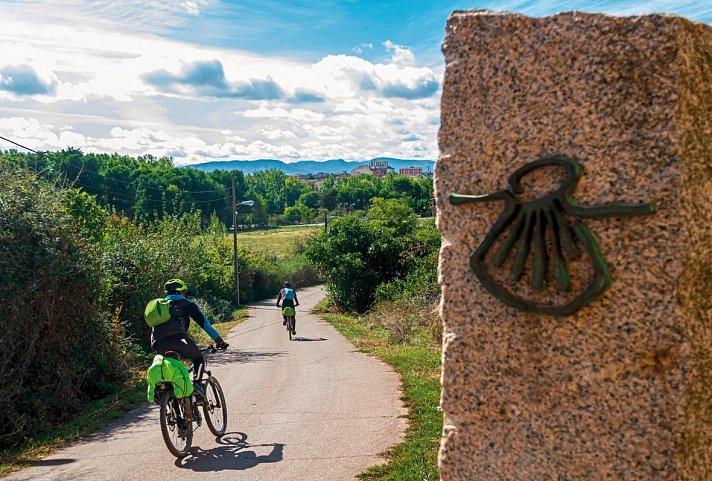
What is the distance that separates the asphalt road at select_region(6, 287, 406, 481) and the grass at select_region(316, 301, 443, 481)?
0.18 m

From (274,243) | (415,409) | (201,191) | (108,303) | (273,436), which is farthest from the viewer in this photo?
(201,191)

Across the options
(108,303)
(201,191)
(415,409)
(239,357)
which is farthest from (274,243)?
(415,409)

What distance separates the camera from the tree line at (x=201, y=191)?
2424 inches

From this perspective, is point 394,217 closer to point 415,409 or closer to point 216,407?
point 415,409

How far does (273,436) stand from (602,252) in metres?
Result: 5.77

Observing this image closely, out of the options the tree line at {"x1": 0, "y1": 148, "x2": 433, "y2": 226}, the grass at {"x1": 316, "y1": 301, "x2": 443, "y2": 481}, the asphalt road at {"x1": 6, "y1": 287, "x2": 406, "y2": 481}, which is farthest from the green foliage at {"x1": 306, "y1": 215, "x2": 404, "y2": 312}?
the asphalt road at {"x1": 6, "y1": 287, "x2": 406, "y2": 481}

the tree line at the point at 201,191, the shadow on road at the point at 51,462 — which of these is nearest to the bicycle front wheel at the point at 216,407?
the shadow on road at the point at 51,462

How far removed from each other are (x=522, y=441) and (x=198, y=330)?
18.9 m

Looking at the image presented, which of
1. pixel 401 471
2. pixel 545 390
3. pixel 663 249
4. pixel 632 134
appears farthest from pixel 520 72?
pixel 401 471

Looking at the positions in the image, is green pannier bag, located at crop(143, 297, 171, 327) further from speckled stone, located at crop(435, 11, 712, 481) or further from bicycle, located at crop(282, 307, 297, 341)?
bicycle, located at crop(282, 307, 297, 341)

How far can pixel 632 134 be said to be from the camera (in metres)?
2.56

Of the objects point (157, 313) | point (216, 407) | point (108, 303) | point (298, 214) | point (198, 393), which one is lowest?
point (216, 407)

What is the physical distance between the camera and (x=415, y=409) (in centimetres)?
837

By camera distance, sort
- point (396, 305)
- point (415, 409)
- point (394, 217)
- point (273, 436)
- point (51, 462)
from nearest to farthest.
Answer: point (51, 462)
point (273, 436)
point (415, 409)
point (396, 305)
point (394, 217)
